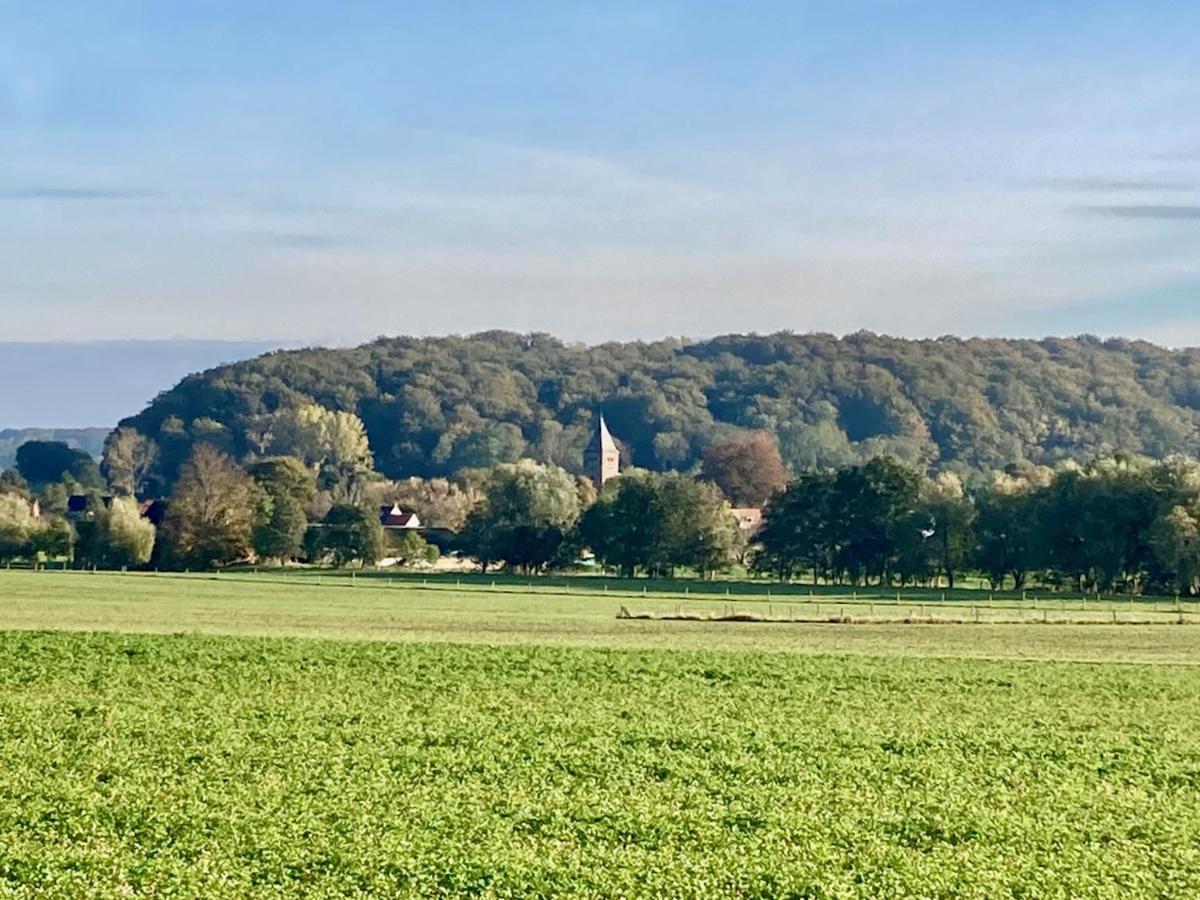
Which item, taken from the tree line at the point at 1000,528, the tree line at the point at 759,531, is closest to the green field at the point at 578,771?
the tree line at the point at 1000,528

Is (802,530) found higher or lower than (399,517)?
lower

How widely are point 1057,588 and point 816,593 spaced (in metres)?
17.6

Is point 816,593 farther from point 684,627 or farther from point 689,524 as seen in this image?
point 684,627

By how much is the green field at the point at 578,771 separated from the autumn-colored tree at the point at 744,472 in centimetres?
14125

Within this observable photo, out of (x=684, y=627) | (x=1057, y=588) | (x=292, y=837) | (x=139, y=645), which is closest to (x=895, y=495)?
(x=1057, y=588)

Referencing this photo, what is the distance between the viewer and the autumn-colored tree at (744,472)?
188 meters

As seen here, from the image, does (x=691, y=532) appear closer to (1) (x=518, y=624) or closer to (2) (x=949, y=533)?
(2) (x=949, y=533)

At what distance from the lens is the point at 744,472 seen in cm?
18875

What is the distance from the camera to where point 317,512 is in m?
151

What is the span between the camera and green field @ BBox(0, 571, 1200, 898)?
17156mm

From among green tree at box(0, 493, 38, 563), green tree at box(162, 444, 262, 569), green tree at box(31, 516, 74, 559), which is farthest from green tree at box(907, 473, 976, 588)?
green tree at box(0, 493, 38, 563)

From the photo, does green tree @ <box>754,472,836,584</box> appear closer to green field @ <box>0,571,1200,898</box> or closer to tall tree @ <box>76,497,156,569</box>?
tall tree @ <box>76,497,156,569</box>

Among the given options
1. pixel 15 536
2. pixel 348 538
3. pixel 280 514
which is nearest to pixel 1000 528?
pixel 348 538

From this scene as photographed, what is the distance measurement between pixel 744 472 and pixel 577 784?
167566mm
